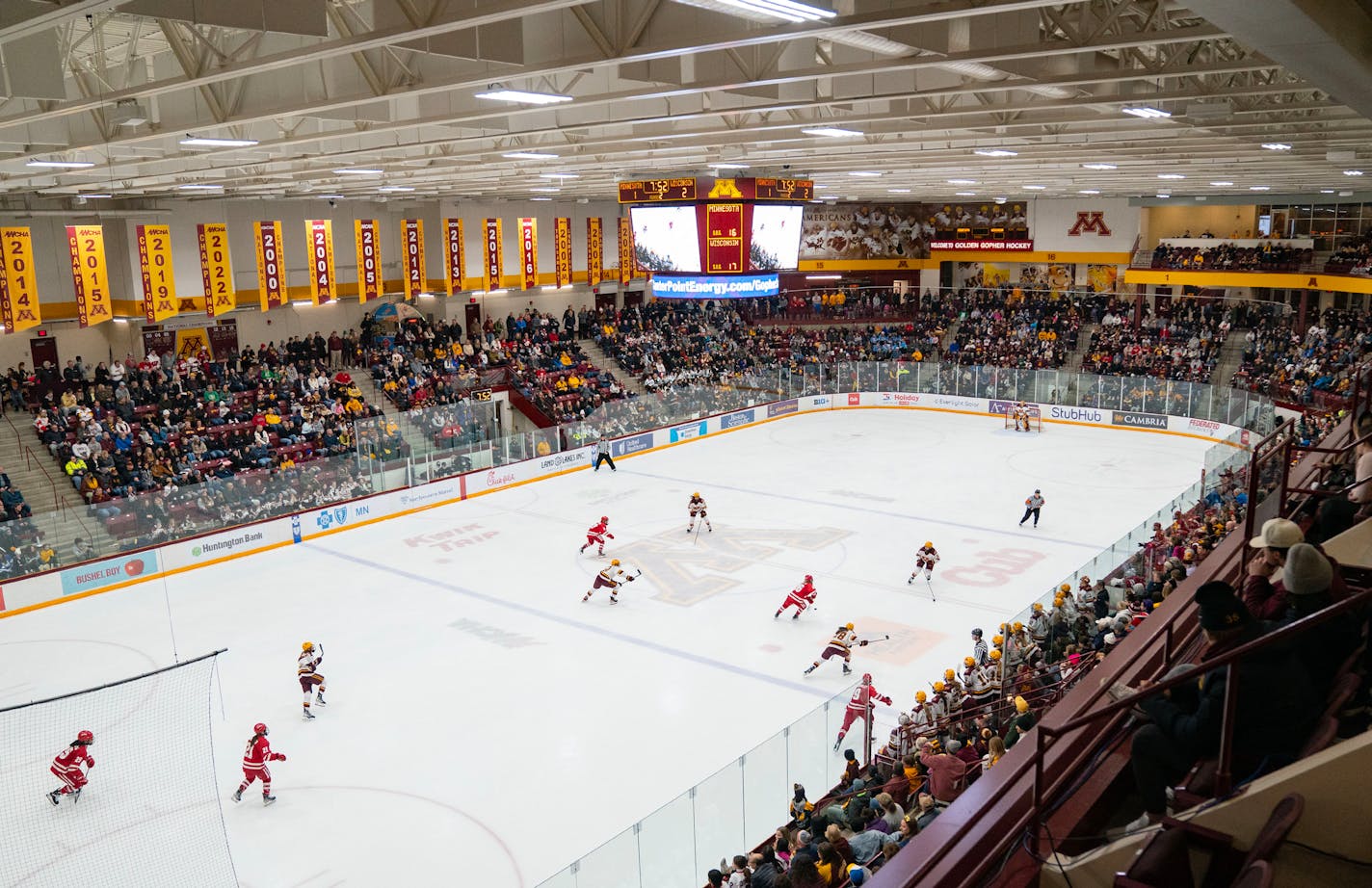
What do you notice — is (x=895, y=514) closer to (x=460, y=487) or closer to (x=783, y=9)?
(x=460, y=487)

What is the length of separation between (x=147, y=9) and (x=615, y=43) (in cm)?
319

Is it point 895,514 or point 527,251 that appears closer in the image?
point 895,514

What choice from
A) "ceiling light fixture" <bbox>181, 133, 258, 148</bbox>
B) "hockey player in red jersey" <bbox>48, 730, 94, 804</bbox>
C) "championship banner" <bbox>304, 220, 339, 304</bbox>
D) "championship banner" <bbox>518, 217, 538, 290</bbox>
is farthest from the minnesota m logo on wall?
"hockey player in red jersey" <bbox>48, 730, 94, 804</bbox>

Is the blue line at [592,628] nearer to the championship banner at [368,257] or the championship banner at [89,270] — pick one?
the championship banner at [89,270]

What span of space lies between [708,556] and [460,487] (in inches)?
329

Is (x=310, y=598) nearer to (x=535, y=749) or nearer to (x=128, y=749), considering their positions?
(x=128, y=749)

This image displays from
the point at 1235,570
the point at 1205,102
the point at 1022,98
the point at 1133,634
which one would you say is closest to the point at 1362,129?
the point at 1205,102

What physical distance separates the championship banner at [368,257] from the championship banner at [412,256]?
132cm

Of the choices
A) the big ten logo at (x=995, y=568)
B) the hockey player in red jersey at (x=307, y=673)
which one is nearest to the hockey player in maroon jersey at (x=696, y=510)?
the big ten logo at (x=995, y=568)

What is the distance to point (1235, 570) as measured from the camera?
6898mm

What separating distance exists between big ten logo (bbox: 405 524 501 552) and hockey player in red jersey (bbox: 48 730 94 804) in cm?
1043

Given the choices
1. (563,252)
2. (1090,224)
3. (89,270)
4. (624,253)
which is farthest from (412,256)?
(1090,224)

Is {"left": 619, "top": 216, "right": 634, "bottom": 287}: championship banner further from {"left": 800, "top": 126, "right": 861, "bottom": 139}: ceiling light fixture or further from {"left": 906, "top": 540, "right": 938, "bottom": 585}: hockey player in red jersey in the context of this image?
{"left": 800, "top": 126, "right": 861, "bottom": 139}: ceiling light fixture

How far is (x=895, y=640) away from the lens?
16.4 meters
